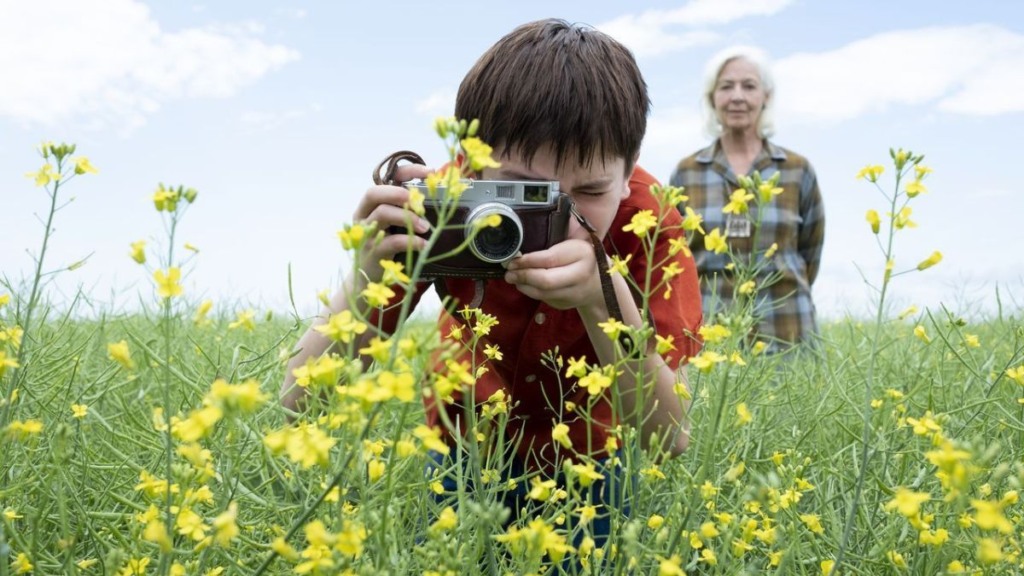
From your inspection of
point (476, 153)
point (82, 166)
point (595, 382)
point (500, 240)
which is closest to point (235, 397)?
point (476, 153)

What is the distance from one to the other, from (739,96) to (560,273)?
325cm

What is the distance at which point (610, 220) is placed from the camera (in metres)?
1.47

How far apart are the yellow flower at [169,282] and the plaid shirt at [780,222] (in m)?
3.35

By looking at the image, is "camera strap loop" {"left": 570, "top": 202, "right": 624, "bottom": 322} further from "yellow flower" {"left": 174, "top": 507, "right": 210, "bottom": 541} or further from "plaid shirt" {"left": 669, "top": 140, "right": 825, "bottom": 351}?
"plaid shirt" {"left": 669, "top": 140, "right": 825, "bottom": 351}

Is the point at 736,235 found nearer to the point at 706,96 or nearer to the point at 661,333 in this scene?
the point at 706,96

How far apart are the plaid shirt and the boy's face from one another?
8.57 feet

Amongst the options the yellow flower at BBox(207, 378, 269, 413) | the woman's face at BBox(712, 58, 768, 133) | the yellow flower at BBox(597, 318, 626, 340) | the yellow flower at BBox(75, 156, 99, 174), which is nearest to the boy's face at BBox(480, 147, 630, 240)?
the yellow flower at BBox(597, 318, 626, 340)

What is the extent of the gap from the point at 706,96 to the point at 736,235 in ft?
3.67

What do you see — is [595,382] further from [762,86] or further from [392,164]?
[762,86]

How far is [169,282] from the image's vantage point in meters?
0.82

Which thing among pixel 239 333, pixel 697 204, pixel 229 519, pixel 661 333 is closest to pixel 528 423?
pixel 661 333

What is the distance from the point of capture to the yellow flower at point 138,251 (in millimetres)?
800

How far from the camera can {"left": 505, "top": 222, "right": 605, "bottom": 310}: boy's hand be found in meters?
1.25

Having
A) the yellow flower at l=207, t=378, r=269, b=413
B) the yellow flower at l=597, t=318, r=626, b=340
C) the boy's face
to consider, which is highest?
the boy's face
